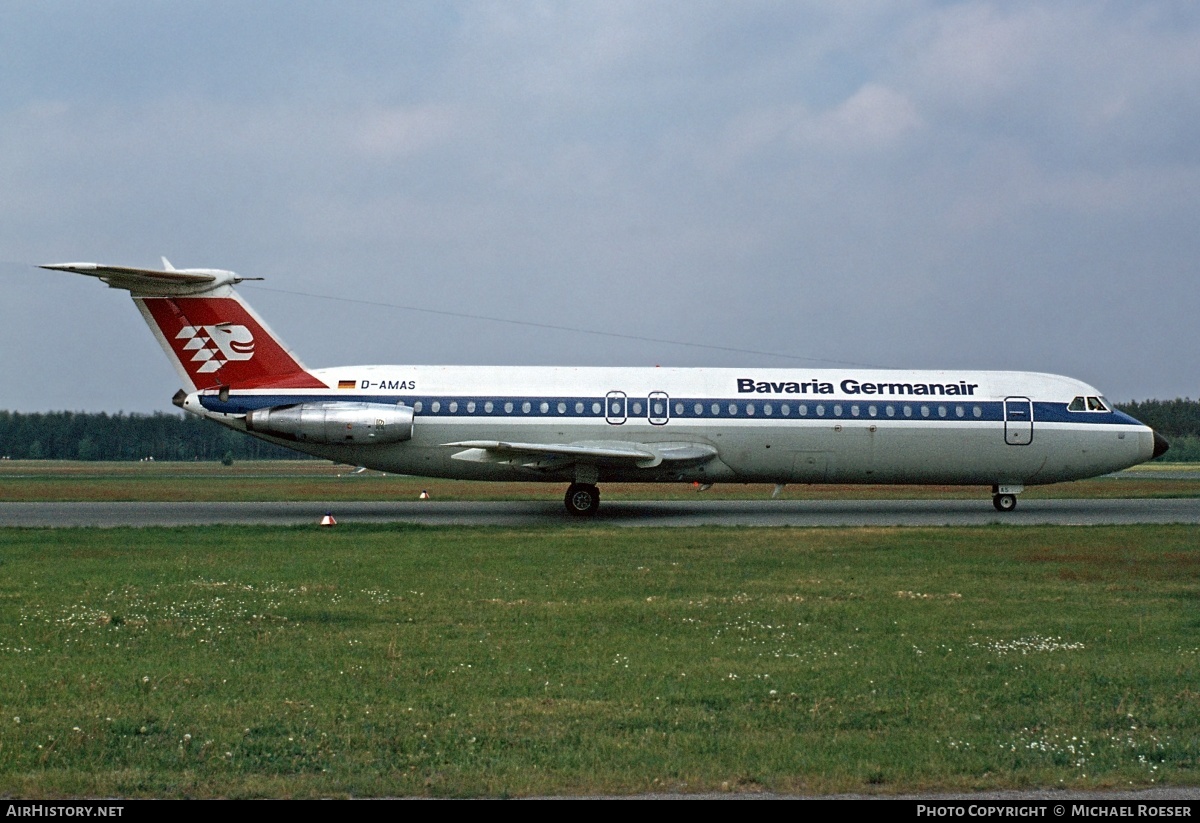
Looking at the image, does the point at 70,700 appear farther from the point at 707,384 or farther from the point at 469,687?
the point at 707,384

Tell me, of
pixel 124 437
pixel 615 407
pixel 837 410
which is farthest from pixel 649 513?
pixel 124 437

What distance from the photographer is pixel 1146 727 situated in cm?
746

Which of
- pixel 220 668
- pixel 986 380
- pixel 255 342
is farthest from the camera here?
pixel 986 380

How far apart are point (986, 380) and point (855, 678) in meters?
21.9

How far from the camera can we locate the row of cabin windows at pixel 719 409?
89.5 ft

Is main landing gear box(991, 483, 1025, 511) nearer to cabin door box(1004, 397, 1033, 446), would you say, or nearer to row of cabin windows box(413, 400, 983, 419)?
cabin door box(1004, 397, 1033, 446)

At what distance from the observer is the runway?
25.3 meters

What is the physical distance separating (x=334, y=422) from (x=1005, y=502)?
17.3m

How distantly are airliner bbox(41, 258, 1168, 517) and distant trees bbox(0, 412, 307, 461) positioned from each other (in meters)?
92.4

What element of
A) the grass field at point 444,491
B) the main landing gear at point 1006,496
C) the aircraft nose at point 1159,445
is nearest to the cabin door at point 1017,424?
the main landing gear at point 1006,496

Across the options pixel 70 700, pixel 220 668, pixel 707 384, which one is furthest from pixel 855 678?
pixel 707 384

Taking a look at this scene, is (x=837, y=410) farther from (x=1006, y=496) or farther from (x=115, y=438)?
(x=115, y=438)

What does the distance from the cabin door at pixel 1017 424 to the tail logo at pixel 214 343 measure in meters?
19.2

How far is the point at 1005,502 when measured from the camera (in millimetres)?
29094
